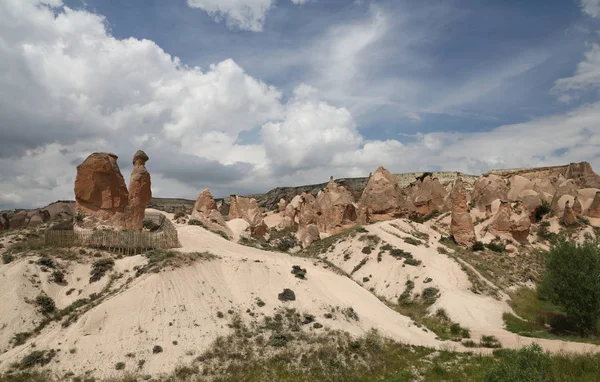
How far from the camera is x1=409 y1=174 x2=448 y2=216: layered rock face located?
45812mm

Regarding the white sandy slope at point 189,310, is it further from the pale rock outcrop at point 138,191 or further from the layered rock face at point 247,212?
→ the layered rock face at point 247,212

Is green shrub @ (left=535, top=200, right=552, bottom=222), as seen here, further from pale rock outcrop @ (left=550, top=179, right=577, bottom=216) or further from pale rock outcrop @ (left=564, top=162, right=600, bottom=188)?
pale rock outcrop @ (left=564, top=162, right=600, bottom=188)

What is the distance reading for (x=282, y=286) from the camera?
19203 millimetres

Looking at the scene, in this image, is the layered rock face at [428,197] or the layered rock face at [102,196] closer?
the layered rock face at [102,196]

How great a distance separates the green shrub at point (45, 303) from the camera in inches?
598

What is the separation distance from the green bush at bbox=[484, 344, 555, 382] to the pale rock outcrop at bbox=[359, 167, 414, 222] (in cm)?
3064

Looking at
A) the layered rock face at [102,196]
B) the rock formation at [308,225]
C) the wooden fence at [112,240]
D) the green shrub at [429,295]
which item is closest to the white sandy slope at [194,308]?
the green shrub at [429,295]

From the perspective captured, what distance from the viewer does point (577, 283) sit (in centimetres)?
1866

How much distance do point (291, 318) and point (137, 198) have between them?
41.5ft

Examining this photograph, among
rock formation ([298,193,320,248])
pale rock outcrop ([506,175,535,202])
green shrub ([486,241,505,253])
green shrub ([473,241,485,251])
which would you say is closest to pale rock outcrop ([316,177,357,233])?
rock formation ([298,193,320,248])

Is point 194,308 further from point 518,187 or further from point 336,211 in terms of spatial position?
point 518,187

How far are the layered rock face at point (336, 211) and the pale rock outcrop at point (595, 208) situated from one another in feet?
78.8

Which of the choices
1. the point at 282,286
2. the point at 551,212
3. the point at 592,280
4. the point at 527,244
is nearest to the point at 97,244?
the point at 282,286

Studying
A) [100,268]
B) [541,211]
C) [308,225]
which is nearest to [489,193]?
[541,211]
